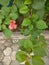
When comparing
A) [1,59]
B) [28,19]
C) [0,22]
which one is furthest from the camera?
[1,59]

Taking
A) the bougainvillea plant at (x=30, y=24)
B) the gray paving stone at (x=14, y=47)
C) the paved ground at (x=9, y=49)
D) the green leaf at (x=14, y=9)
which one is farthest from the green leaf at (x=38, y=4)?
the gray paving stone at (x=14, y=47)

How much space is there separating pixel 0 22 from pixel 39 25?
0.24 m

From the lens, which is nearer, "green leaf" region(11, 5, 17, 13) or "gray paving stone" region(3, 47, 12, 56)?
"green leaf" region(11, 5, 17, 13)

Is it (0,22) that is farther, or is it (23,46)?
(0,22)

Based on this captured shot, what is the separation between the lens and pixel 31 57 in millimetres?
863

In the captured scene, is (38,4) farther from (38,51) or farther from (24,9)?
(38,51)

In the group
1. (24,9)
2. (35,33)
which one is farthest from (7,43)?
(24,9)

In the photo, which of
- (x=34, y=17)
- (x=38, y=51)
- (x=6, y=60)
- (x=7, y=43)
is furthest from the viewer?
(x=7, y=43)

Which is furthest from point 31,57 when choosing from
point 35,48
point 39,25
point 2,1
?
point 2,1

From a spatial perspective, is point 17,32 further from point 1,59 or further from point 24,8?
point 24,8

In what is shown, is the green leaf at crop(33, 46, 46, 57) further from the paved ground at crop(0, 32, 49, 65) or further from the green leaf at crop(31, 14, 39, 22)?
the paved ground at crop(0, 32, 49, 65)

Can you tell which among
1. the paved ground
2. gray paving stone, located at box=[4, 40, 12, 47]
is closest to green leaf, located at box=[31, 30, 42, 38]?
the paved ground

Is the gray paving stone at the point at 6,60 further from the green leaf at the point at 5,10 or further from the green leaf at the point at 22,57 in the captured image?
the green leaf at the point at 22,57

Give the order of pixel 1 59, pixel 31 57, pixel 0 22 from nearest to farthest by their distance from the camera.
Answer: pixel 31 57 → pixel 0 22 → pixel 1 59
